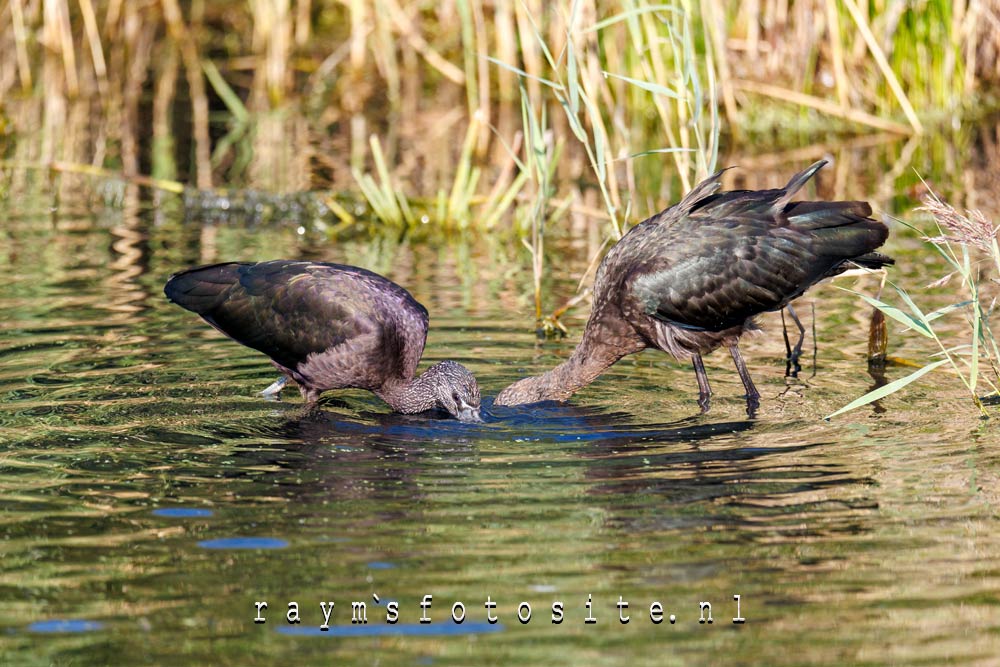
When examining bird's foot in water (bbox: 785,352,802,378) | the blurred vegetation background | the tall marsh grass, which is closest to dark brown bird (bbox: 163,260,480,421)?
bird's foot in water (bbox: 785,352,802,378)

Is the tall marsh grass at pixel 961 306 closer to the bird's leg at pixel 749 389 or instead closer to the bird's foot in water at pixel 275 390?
the bird's leg at pixel 749 389

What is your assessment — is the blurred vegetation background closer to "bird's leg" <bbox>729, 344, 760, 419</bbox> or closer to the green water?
A: the green water

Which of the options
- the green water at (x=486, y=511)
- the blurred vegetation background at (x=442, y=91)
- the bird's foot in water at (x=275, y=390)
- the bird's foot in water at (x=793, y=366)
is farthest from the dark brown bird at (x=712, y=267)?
the blurred vegetation background at (x=442, y=91)

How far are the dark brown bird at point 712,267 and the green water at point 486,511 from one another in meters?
0.25

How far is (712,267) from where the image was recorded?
7168 millimetres

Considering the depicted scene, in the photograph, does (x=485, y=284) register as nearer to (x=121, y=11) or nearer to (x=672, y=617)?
(x=672, y=617)

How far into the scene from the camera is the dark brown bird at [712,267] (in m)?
7.15

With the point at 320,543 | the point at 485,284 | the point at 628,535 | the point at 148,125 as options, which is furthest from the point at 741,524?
the point at 148,125

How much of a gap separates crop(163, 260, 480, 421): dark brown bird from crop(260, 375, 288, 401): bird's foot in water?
1 cm

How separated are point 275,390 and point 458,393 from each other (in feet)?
3.53

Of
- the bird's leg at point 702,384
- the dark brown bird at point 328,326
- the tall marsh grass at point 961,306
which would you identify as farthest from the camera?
the dark brown bird at point 328,326

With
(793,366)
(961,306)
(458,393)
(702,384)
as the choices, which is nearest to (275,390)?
(458,393)

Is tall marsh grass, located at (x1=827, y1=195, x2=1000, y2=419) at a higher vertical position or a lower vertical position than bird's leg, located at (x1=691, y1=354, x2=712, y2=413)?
higher

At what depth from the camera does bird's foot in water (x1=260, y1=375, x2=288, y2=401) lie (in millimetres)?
7398
